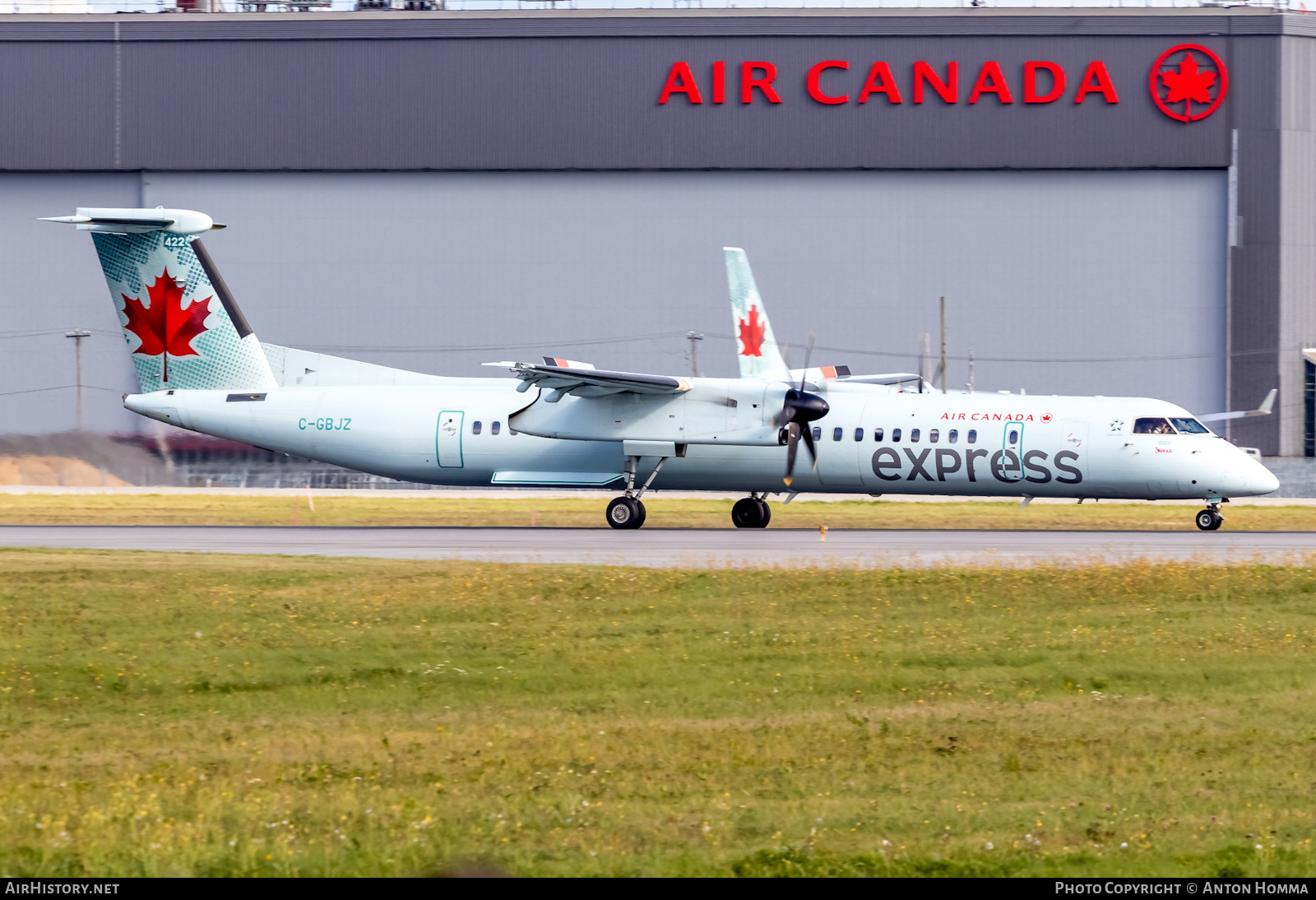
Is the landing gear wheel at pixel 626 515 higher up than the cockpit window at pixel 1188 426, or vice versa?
the cockpit window at pixel 1188 426

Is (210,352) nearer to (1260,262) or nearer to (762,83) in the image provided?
(762,83)

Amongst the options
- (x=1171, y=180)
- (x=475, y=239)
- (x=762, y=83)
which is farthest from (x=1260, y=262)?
(x=475, y=239)

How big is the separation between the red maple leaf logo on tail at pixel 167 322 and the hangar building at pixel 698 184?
28.6m

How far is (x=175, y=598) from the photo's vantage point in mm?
19078

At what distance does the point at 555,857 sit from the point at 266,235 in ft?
193

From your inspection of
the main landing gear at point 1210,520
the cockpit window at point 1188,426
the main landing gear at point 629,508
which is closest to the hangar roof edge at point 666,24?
the main landing gear at point 629,508

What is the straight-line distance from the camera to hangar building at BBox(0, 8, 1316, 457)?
2386 inches

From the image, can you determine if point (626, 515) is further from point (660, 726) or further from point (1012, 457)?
point (660, 726)

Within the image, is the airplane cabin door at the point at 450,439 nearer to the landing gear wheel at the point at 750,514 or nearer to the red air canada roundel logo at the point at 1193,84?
the landing gear wheel at the point at 750,514

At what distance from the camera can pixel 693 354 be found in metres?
60.9

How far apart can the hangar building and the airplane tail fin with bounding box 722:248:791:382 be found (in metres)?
17.6

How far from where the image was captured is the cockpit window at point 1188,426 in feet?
98.5

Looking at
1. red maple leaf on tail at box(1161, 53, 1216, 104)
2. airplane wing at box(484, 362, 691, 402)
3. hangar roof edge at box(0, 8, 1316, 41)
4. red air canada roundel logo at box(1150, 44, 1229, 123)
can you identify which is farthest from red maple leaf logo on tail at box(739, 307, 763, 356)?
red maple leaf on tail at box(1161, 53, 1216, 104)

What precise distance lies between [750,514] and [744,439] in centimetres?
274
